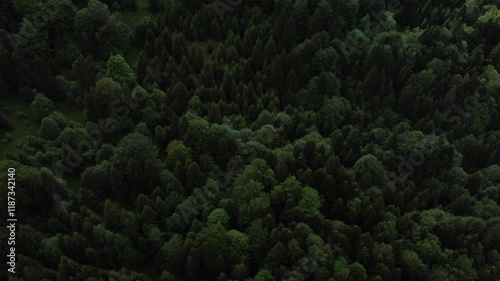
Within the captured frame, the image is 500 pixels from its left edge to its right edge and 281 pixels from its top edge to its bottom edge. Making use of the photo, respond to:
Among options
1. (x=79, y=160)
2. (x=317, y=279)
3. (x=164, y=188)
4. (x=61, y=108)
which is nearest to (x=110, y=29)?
(x=61, y=108)

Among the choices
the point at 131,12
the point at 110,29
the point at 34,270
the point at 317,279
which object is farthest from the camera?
the point at 131,12

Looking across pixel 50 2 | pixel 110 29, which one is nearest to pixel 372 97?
pixel 110 29

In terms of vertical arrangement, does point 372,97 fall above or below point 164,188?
above

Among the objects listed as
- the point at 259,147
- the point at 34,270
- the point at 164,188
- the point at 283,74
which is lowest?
the point at 34,270

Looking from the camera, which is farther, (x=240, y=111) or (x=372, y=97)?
(x=372, y=97)

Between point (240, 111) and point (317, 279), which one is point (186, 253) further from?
Result: point (240, 111)

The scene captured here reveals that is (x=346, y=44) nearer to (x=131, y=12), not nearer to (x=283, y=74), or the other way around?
(x=283, y=74)

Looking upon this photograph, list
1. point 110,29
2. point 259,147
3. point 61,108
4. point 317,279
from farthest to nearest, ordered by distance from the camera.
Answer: point 110,29, point 61,108, point 259,147, point 317,279
